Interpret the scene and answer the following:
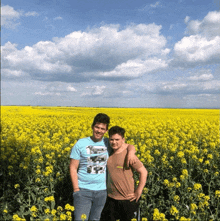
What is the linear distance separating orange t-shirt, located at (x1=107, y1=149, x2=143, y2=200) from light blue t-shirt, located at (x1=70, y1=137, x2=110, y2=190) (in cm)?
13

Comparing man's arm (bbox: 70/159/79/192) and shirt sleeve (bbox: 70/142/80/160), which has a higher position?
Answer: shirt sleeve (bbox: 70/142/80/160)

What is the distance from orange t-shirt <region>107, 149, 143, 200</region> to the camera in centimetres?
341

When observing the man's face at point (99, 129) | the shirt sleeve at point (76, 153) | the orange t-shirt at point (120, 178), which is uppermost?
the man's face at point (99, 129)

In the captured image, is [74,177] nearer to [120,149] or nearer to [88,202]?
[88,202]

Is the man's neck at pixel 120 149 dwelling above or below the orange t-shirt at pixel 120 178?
above

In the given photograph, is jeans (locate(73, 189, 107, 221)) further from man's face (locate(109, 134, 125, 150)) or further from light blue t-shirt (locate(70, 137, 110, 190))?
man's face (locate(109, 134, 125, 150))

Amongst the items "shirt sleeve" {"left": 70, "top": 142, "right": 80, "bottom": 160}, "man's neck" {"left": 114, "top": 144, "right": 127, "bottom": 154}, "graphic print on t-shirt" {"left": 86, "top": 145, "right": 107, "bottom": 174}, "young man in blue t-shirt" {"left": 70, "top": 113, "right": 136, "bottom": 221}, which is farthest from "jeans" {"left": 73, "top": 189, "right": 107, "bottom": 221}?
"man's neck" {"left": 114, "top": 144, "right": 127, "bottom": 154}

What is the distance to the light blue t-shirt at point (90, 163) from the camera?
11.0 feet

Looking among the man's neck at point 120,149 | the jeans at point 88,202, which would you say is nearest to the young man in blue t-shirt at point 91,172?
the jeans at point 88,202

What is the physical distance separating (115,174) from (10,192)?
3.32 meters

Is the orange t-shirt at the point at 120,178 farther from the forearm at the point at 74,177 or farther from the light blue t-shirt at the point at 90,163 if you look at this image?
the forearm at the point at 74,177

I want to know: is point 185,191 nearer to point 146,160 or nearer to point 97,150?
point 146,160

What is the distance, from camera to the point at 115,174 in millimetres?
3451

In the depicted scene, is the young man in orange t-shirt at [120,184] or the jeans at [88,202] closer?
the jeans at [88,202]
